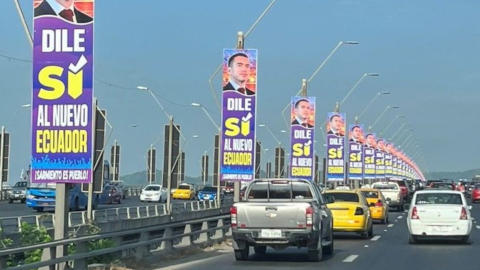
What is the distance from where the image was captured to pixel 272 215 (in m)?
22.6

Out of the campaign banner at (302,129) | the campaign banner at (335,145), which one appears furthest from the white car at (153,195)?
the campaign banner at (302,129)

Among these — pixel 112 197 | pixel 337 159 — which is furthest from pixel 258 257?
pixel 112 197

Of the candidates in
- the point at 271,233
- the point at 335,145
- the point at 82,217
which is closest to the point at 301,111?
the point at 335,145

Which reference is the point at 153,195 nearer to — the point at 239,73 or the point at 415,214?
the point at 239,73

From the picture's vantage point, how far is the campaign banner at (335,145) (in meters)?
58.8

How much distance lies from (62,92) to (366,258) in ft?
30.6

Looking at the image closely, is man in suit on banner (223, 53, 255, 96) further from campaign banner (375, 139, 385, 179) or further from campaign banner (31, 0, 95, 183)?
campaign banner (375, 139, 385, 179)

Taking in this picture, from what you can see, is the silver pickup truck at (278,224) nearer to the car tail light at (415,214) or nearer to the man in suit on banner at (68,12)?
the car tail light at (415,214)

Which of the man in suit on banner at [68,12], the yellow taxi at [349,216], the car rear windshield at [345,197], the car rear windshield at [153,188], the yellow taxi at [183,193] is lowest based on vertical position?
the yellow taxi at [183,193]

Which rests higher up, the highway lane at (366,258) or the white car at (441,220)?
the white car at (441,220)

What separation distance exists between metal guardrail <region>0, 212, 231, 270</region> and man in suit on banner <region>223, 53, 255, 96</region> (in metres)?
5.49

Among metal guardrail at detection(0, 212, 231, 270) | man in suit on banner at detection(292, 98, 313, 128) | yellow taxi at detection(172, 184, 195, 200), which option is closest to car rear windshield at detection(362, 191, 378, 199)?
man in suit on banner at detection(292, 98, 313, 128)

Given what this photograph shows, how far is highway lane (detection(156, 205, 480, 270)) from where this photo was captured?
21797mm

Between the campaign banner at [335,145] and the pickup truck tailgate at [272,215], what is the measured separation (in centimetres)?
3599
